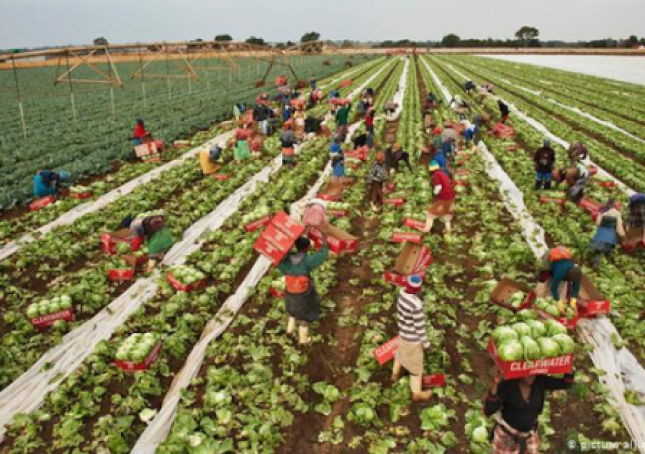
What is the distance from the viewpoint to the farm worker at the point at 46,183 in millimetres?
13594

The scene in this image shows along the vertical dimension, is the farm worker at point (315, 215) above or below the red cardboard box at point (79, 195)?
above

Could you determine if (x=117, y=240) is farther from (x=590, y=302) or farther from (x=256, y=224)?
(x=590, y=302)

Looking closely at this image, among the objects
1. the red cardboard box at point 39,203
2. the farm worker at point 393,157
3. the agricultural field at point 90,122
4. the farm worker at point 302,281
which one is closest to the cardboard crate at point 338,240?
the farm worker at point 302,281

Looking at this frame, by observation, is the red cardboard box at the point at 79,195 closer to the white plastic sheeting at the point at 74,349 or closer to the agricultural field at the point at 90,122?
the agricultural field at the point at 90,122

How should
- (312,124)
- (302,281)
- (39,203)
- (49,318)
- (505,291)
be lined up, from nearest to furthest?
(302,281) → (49,318) → (505,291) → (39,203) → (312,124)

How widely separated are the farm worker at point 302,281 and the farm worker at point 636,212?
756 cm

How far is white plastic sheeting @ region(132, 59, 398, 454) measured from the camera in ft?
19.0

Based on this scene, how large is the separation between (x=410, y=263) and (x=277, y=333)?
276 cm

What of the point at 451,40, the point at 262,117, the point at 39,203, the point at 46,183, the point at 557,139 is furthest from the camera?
the point at 451,40

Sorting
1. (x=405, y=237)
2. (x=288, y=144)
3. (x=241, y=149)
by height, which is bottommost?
(x=405, y=237)

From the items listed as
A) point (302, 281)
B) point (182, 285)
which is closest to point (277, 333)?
point (302, 281)

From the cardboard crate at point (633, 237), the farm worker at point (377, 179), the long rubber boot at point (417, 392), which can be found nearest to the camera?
the long rubber boot at point (417, 392)

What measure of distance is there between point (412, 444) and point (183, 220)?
29.5 feet

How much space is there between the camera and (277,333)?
25.4ft
